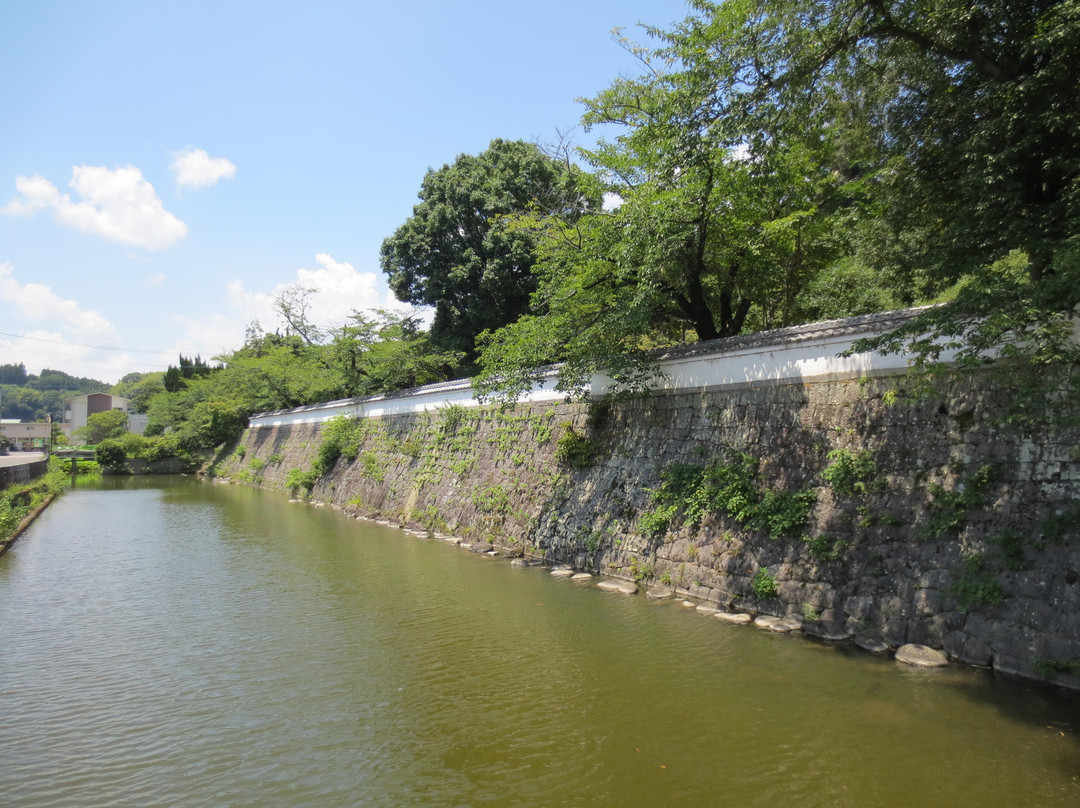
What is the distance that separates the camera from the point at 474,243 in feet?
76.3

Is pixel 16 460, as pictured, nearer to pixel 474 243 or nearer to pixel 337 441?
pixel 337 441

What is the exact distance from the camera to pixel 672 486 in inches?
370

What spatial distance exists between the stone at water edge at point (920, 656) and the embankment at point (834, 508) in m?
0.14

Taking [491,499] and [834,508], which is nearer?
[834,508]

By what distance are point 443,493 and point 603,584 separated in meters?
6.87

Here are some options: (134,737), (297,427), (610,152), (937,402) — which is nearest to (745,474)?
(937,402)

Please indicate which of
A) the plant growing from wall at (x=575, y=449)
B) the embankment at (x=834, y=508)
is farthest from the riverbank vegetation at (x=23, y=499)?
the plant growing from wall at (x=575, y=449)

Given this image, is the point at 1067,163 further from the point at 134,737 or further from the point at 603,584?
the point at 134,737

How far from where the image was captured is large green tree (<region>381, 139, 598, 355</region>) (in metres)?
22.1

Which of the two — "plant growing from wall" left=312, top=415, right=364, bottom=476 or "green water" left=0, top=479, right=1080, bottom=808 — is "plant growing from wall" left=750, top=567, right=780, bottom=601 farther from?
"plant growing from wall" left=312, top=415, right=364, bottom=476

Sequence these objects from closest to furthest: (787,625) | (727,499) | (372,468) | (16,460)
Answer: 1. (787,625)
2. (727,499)
3. (372,468)
4. (16,460)

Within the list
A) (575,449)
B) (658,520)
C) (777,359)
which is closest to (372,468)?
(575,449)

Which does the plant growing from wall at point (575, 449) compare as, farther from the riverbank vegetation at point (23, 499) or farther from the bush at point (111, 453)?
the bush at point (111, 453)

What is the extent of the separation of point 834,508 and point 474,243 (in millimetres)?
18446
